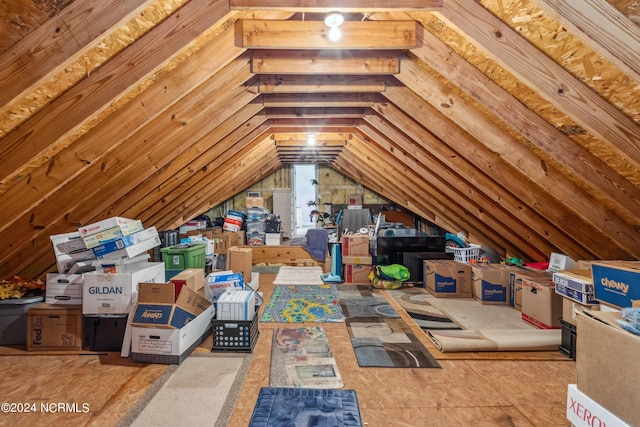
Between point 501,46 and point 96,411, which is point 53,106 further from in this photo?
point 501,46

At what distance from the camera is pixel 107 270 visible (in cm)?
267

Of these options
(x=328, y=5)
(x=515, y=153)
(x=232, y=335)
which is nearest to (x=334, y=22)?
(x=328, y=5)

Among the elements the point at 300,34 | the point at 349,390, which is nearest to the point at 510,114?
the point at 300,34

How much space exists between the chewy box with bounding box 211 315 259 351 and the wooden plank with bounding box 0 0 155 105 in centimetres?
197

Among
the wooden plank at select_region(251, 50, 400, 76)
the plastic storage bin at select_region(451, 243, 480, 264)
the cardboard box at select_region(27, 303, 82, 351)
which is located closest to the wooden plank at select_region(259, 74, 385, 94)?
the wooden plank at select_region(251, 50, 400, 76)

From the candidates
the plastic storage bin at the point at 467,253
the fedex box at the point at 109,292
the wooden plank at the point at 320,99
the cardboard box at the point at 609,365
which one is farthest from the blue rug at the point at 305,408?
the plastic storage bin at the point at 467,253

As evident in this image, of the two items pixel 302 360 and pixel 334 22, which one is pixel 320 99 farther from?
pixel 302 360

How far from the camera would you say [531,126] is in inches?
79.9

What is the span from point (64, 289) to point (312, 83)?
9.03ft

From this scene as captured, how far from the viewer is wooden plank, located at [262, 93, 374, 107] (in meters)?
3.16

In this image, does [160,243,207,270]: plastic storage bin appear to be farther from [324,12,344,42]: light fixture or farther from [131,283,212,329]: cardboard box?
[324,12,344,42]: light fixture

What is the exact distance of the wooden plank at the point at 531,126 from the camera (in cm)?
201

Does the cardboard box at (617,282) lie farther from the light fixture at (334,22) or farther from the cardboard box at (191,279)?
the cardboard box at (191,279)

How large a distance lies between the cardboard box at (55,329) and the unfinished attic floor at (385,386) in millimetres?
88
